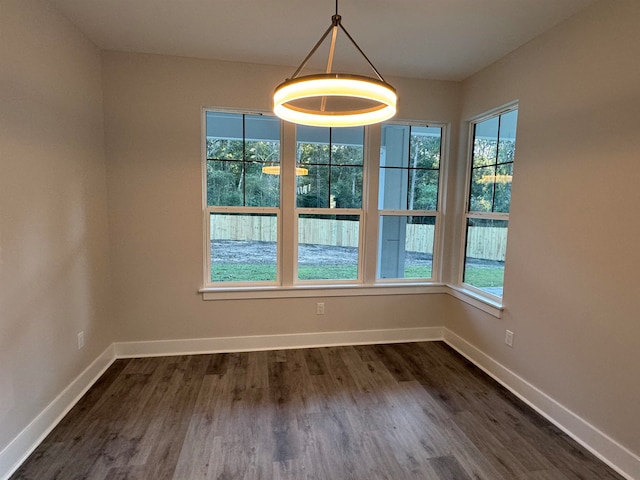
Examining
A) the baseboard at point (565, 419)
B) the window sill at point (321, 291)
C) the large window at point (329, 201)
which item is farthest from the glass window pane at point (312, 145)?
the baseboard at point (565, 419)

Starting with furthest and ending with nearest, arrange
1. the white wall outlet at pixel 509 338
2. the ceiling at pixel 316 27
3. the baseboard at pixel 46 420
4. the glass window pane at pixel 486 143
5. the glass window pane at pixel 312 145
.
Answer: the glass window pane at pixel 312 145 → the glass window pane at pixel 486 143 → the white wall outlet at pixel 509 338 → the ceiling at pixel 316 27 → the baseboard at pixel 46 420

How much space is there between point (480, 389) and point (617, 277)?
126 cm

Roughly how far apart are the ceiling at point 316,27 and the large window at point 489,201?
0.59 m

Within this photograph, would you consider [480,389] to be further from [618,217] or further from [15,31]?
[15,31]

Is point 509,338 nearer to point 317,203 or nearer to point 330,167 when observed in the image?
point 317,203

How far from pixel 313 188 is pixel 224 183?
0.83 m

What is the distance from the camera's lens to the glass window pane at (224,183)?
119 inches

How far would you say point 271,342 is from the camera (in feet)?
10.5

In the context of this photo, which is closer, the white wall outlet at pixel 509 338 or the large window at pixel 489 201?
the white wall outlet at pixel 509 338

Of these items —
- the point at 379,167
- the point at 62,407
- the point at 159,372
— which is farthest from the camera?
the point at 379,167

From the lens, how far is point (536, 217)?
92.5 inches

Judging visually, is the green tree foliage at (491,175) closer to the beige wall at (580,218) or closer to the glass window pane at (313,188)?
the beige wall at (580,218)

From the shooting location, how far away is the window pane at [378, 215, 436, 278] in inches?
133

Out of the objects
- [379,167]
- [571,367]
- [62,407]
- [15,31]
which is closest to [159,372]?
[62,407]
